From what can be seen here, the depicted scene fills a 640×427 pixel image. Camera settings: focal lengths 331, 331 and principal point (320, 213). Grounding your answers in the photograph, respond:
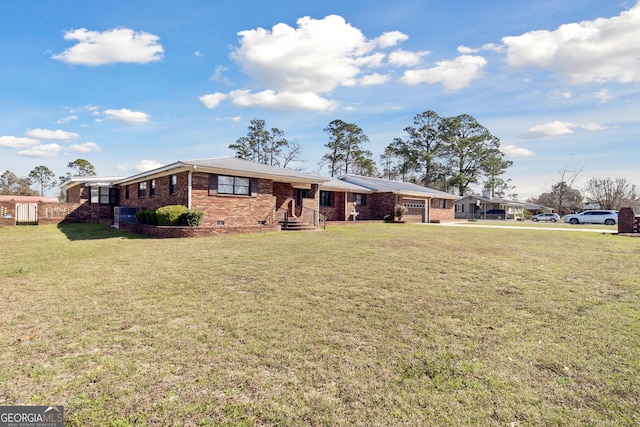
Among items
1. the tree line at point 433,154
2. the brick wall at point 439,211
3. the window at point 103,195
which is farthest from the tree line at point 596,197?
the window at point 103,195

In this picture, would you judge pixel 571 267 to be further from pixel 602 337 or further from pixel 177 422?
pixel 177 422

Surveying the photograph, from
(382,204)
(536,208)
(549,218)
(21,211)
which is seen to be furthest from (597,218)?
(21,211)

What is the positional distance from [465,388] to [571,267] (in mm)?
6938

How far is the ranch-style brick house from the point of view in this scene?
1512 centimetres

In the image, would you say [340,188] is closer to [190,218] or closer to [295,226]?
[295,226]

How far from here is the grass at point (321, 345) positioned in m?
2.55

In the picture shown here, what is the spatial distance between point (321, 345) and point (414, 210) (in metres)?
28.9

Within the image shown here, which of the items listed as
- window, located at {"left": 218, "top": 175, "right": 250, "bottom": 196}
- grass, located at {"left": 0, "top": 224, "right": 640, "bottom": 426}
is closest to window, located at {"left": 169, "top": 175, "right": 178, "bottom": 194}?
window, located at {"left": 218, "top": 175, "right": 250, "bottom": 196}

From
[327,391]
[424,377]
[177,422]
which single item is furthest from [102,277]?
[424,377]

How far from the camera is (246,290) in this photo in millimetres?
5637

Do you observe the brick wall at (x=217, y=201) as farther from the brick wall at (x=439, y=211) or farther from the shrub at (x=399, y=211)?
the brick wall at (x=439, y=211)

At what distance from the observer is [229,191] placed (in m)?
16.1

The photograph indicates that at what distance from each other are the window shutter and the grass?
844cm

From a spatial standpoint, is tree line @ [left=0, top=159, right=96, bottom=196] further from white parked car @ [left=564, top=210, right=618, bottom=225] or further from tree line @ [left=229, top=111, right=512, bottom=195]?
white parked car @ [left=564, top=210, right=618, bottom=225]
